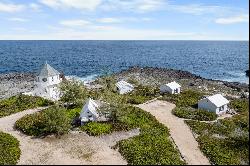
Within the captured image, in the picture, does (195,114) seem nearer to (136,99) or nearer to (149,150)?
(136,99)

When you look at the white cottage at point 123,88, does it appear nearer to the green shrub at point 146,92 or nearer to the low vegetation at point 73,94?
the green shrub at point 146,92

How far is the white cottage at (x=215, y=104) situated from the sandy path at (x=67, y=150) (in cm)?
1983

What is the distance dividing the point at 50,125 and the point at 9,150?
6577 mm

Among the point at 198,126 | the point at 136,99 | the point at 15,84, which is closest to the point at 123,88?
the point at 136,99

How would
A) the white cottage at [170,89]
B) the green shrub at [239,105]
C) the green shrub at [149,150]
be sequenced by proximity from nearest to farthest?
1. the green shrub at [149,150]
2. the green shrub at [239,105]
3. the white cottage at [170,89]

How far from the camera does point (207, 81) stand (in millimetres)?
88875

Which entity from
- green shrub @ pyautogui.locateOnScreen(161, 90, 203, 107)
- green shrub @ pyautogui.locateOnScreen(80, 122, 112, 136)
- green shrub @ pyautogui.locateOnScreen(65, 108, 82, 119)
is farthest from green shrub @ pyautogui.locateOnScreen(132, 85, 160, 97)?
green shrub @ pyautogui.locateOnScreen(80, 122, 112, 136)

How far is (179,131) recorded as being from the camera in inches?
1763

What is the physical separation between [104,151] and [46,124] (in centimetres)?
1003

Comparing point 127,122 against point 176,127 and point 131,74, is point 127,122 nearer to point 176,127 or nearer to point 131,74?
point 176,127

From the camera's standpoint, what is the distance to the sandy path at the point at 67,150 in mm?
36469

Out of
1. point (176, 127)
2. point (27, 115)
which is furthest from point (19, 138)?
point (176, 127)

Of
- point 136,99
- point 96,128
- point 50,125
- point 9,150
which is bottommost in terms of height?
point 9,150

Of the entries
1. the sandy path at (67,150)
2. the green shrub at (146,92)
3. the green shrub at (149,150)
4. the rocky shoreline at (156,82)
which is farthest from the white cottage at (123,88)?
the green shrub at (149,150)
